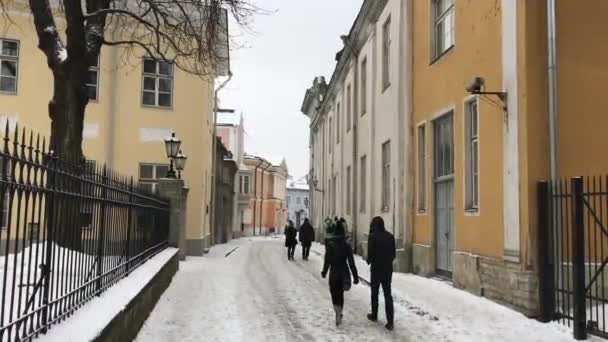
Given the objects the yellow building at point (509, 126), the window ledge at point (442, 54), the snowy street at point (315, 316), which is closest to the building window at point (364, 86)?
the window ledge at point (442, 54)

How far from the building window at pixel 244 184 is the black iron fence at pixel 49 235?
2184 inches

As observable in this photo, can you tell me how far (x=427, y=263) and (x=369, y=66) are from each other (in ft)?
32.3

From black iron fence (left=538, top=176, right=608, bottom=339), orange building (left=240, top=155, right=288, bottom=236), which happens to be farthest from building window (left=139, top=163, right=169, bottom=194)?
orange building (left=240, top=155, right=288, bottom=236)

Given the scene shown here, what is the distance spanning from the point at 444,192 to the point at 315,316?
579cm

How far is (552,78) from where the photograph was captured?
9.95 m

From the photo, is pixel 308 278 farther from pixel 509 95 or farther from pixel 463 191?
pixel 509 95

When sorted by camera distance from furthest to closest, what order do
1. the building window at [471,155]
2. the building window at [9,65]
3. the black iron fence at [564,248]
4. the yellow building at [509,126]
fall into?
the building window at [9,65]
the building window at [471,155]
the yellow building at [509,126]
the black iron fence at [564,248]

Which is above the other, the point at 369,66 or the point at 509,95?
the point at 369,66

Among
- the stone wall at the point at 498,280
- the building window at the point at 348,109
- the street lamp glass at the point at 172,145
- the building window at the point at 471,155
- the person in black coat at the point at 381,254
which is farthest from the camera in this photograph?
the building window at the point at 348,109

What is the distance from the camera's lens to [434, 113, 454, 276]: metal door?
14.1 meters

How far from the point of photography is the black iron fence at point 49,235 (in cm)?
402

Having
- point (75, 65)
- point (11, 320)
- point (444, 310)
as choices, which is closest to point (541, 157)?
point (444, 310)

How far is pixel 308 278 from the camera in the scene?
53.3ft

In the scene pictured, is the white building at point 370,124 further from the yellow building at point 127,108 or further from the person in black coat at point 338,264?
the person in black coat at point 338,264
